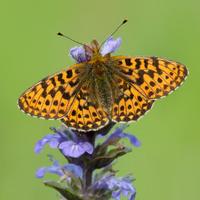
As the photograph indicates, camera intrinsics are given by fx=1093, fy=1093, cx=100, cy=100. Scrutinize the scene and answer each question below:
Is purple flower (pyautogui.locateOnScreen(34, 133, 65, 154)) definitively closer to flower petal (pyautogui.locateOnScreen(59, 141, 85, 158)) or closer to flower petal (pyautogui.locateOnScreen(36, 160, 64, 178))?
flower petal (pyautogui.locateOnScreen(59, 141, 85, 158))

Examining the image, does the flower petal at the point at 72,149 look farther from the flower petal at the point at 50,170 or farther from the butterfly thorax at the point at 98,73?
the butterfly thorax at the point at 98,73

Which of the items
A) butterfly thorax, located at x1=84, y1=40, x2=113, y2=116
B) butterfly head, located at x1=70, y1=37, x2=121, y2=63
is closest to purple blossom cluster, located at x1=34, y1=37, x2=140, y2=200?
butterfly thorax, located at x1=84, y1=40, x2=113, y2=116

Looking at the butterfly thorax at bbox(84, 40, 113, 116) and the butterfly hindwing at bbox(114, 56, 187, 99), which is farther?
the butterfly thorax at bbox(84, 40, 113, 116)

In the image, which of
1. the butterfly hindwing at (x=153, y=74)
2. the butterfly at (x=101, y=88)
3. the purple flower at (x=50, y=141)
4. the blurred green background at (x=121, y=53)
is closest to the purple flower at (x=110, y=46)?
the butterfly at (x=101, y=88)

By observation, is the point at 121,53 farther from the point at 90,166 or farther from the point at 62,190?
the point at 62,190

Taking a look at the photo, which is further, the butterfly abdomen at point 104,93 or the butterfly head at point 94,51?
the butterfly head at point 94,51
